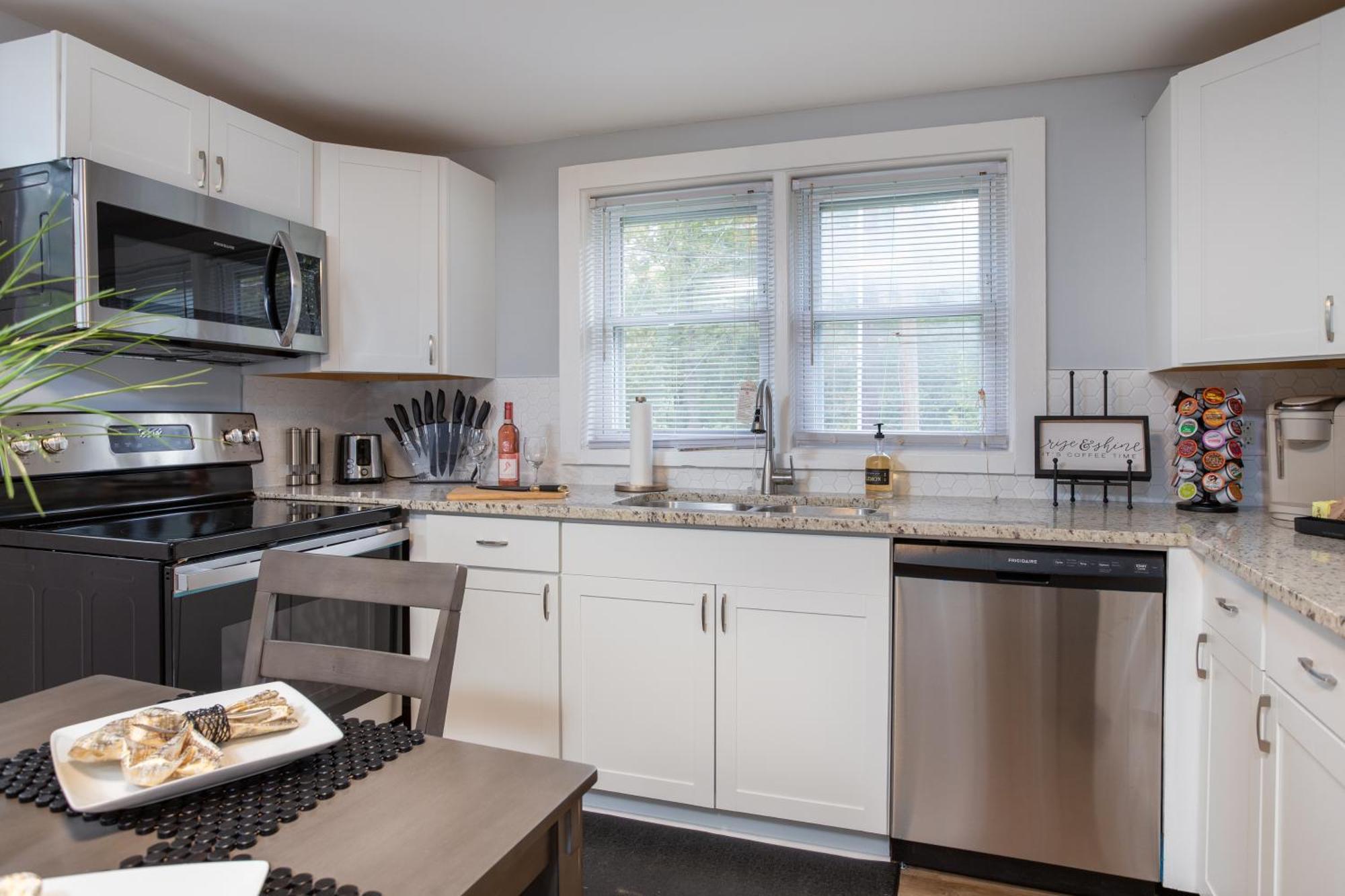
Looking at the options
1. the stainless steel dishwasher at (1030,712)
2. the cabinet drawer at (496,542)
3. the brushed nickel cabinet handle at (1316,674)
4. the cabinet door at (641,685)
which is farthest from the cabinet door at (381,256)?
the brushed nickel cabinet handle at (1316,674)

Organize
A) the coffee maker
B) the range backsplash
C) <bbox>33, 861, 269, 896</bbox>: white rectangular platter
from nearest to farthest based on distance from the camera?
<bbox>33, 861, 269, 896</bbox>: white rectangular platter < the coffee maker < the range backsplash

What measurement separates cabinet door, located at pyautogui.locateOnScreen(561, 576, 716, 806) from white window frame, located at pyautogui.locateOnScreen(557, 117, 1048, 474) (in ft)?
2.55

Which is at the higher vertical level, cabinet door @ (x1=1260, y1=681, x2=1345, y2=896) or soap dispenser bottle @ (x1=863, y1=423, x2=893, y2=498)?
soap dispenser bottle @ (x1=863, y1=423, x2=893, y2=498)

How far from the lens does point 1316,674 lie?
1.25 metres

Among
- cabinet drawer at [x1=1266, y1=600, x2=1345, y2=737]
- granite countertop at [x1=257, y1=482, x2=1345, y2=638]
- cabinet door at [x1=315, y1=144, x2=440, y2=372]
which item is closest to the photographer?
cabinet drawer at [x1=1266, y1=600, x2=1345, y2=737]

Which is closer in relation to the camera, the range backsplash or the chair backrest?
the chair backrest

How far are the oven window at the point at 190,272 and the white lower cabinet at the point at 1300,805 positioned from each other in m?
2.45

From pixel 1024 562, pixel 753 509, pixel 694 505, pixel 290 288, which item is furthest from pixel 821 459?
pixel 290 288

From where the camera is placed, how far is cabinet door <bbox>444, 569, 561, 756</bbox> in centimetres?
246

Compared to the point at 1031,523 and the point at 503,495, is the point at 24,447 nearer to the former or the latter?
the point at 503,495

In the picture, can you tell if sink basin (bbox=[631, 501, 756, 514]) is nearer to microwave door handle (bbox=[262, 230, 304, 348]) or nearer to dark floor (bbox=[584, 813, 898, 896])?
dark floor (bbox=[584, 813, 898, 896])

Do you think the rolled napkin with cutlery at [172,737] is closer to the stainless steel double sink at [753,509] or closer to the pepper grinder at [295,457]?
the stainless steel double sink at [753,509]

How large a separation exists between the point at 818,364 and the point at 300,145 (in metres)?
1.98

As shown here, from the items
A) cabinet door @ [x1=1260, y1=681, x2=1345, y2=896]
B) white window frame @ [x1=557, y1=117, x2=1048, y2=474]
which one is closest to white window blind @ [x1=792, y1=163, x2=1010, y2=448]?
white window frame @ [x1=557, y1=117, x2=1048, y2=474]
